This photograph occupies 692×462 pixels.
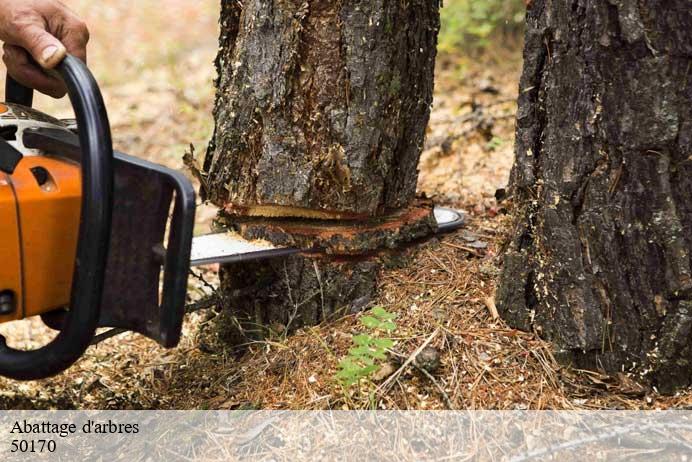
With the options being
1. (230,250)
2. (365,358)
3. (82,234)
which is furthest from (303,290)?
(82,234)

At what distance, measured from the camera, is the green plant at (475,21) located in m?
5.04

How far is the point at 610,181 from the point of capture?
1717 millimetres

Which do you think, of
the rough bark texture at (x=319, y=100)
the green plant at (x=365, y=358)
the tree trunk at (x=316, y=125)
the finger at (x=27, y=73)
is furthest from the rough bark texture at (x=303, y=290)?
the finger at (x=27, y=73)

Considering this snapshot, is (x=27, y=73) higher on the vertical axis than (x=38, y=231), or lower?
higher

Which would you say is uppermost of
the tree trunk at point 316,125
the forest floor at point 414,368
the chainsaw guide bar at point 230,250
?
the tree trunk at point 316,125

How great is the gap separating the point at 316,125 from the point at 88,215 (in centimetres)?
75

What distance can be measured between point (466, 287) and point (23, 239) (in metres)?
1.27

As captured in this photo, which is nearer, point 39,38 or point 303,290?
point 39,38

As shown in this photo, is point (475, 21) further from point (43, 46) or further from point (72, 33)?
point (43, 46)

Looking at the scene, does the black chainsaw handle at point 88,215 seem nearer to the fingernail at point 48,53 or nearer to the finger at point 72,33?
the fingernail at point 48,53

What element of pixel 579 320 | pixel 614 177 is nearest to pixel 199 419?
pixel 579 320

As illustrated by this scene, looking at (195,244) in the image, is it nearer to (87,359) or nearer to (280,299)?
(280,299)

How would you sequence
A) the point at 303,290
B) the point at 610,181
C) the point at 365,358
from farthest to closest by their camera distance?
the point at 303,290 < the point at 365,358 < the point at 610,181

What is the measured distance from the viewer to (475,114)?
162 inches
